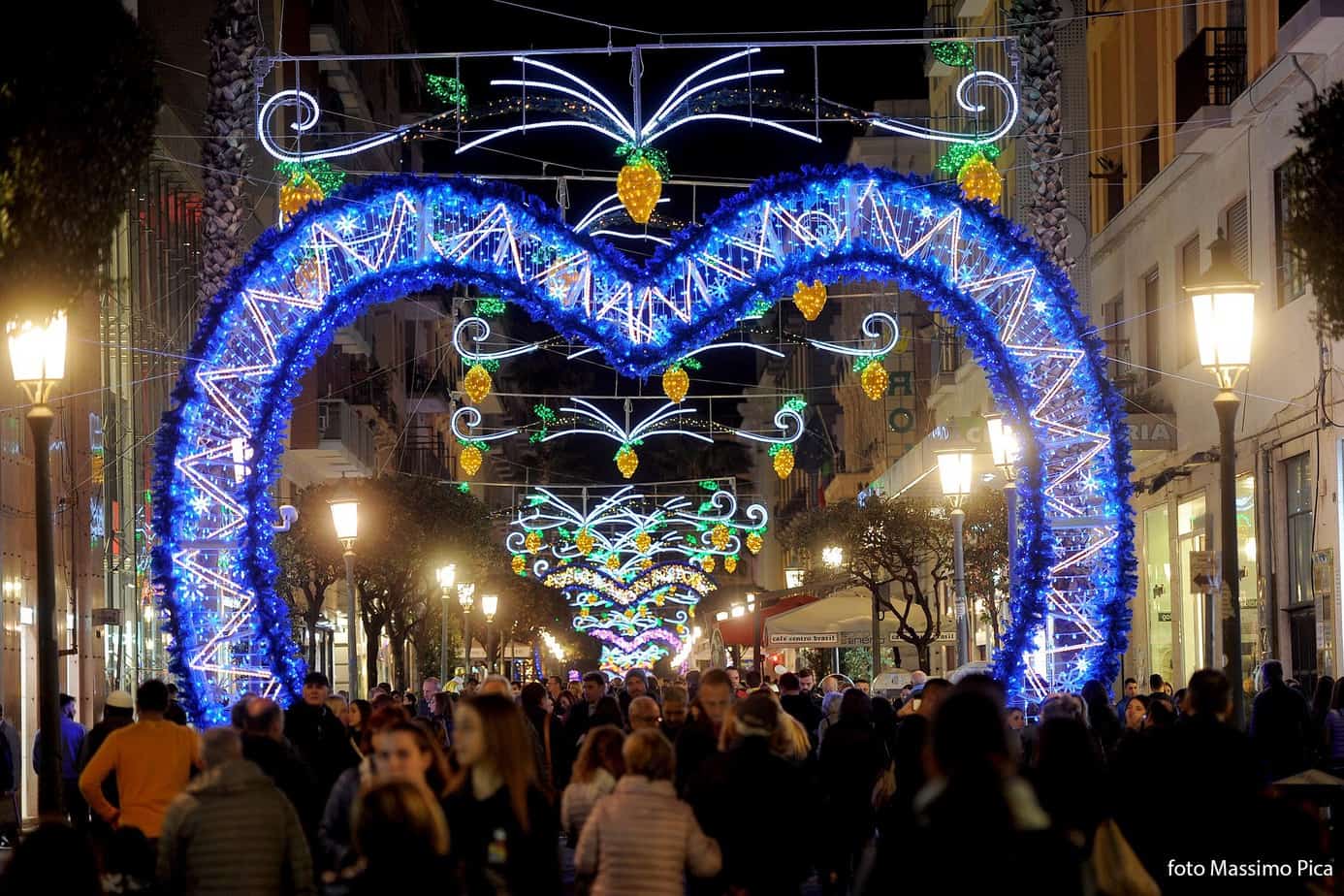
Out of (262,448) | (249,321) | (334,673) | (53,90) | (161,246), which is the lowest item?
(334,673)

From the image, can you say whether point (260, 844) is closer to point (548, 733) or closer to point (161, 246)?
point (548, 733)

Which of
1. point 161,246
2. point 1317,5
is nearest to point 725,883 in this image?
point 1317,5

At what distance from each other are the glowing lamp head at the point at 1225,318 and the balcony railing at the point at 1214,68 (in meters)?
13.0

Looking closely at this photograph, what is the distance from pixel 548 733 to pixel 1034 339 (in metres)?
5.74

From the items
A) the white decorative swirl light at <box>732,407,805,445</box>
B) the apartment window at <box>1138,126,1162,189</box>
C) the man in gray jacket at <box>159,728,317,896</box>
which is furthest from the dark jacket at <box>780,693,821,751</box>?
the apartment window at <box>1138,126,1162,189</box>

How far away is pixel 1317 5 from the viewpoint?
21.9m

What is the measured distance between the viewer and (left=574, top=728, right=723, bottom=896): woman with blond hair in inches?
353

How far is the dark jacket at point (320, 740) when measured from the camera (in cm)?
1476

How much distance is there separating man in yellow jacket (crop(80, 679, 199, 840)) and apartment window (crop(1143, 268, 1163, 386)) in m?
22.7

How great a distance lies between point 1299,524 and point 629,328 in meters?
10.8

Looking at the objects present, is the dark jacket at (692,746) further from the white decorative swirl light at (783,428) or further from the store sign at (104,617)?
the white decorative swirl light at (783,428)

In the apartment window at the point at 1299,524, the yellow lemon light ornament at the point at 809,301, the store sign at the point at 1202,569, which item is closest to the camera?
the store sign at the point at 1202,569

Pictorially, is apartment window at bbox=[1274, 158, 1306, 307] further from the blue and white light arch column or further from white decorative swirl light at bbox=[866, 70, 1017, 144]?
the blue and white light arch column

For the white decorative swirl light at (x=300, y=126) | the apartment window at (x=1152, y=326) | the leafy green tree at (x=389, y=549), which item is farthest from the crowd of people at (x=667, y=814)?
the leafy green tree at (x=389, y=549)
